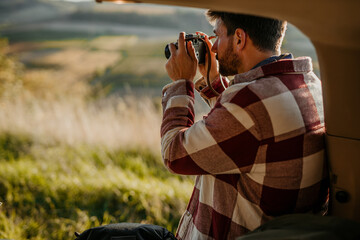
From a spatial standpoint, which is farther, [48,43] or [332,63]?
[48,43]

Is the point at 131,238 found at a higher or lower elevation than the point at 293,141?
lower

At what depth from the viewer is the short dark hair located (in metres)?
1.47

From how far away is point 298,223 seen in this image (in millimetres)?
1130

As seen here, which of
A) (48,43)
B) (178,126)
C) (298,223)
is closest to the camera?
(298,223)

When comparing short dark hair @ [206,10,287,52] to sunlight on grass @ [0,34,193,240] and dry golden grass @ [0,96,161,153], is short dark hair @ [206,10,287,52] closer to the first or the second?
sunlight on grass @ [0,34,193,240]

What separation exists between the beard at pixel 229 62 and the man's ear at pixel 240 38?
0.13ft

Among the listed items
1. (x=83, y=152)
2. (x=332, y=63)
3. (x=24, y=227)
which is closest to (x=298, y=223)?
(x=332, y=63)

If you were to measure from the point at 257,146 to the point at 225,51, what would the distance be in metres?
0.46

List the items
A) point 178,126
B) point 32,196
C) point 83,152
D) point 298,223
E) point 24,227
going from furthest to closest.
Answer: point 83,152 < point 32,196 < point 24,227 < point 178,126 < point 298,223

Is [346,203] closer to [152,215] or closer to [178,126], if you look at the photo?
[178,126]

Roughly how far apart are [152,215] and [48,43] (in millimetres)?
7064

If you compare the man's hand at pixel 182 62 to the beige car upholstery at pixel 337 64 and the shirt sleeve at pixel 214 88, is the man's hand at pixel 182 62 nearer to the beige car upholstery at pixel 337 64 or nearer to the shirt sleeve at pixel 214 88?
the shirt sleeve at pixel 214 88

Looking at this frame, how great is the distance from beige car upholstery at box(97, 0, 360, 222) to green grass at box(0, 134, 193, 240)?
5.85 ft

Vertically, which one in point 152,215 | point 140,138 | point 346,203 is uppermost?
point 346,203
